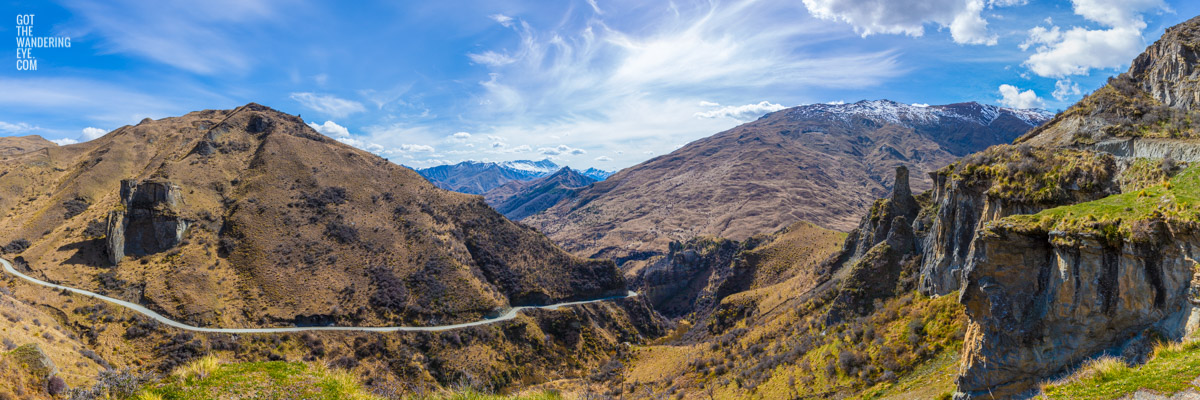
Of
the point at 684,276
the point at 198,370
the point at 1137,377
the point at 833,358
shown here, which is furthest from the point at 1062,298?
the point at 684,276

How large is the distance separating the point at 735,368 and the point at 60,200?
104 m

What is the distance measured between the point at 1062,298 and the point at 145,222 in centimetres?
8938

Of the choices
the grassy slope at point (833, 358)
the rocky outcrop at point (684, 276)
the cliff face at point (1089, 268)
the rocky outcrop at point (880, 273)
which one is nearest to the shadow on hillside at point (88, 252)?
the grassy slope at point (833, 358)

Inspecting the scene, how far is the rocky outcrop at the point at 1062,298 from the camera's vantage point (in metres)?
12.5

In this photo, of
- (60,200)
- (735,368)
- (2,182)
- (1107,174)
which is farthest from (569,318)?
(2,182)

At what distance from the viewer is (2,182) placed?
81.8m

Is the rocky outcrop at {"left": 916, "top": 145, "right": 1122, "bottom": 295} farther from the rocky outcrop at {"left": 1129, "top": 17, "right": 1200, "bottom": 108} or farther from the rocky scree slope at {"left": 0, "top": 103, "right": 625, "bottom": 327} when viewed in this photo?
the rocky scree slope at {"left": 0, "top": 103, "right": 625, "bottom": 327}

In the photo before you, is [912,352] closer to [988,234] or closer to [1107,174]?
[1107,174]

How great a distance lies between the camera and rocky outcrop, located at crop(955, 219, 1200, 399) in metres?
12.5

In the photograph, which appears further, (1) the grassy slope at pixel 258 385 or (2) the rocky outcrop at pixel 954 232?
(2) the rocky outcrop at pixel 954 232

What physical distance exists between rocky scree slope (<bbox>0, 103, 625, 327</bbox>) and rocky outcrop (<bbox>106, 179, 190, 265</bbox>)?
18 centimetres

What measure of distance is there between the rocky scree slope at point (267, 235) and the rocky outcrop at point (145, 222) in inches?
7.0

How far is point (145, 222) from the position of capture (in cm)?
6350

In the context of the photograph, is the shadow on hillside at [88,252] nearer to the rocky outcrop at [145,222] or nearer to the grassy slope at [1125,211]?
the rocky outcrop at [145,222]
